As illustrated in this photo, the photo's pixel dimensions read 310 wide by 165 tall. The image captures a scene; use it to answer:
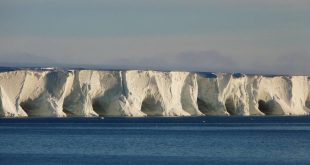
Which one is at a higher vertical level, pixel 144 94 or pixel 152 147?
pixel 144 94

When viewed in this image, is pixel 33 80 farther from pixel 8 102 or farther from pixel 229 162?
pixel 229 162

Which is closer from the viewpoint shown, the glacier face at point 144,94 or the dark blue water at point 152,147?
the dark blue water at point 152,147

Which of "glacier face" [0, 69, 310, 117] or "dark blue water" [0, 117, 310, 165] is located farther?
"glacier face" [0, 69, 310, 117]

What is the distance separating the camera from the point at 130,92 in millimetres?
70438

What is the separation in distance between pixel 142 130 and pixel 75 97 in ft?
26.4

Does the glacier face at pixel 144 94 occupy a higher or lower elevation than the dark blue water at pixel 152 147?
higher

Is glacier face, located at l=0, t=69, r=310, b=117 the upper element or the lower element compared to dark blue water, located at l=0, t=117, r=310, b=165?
upper

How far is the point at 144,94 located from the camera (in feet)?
237

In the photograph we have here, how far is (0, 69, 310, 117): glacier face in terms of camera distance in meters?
67.0

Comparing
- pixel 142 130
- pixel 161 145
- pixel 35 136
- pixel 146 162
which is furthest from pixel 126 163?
pixel 142 130

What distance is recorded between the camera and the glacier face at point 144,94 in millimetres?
67000

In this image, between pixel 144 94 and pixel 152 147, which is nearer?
pixel 152 147

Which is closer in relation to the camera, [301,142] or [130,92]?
[301,142]

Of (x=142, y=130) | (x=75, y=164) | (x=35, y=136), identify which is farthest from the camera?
(x=142, y=130)
